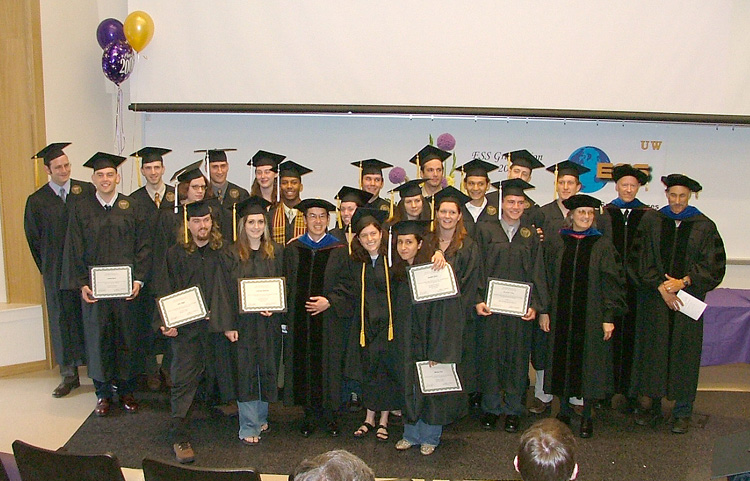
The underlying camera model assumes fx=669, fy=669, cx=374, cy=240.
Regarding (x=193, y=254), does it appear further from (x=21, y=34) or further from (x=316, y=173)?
(x=21, y=34)

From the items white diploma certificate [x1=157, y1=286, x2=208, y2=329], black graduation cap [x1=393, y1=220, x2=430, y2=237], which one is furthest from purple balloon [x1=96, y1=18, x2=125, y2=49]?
black graduation cap [x1=393, y1=220, x2=430, y2=237]

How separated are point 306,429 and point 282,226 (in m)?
1.63

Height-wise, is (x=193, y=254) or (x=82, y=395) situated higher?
(x=193, y=254)

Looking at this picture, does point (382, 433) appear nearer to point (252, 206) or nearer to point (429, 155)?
point (252, 206)

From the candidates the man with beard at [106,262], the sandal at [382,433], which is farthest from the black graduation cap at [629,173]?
the man with beard at [106,262]

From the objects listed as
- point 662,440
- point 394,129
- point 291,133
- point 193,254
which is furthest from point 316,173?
point 662,440

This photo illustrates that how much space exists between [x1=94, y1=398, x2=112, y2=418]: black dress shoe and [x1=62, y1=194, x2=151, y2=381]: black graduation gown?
205 mm

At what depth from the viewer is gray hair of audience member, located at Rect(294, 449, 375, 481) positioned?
Answer: 2.01 m

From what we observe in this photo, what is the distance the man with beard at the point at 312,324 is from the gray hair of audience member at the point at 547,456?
250 centimetres

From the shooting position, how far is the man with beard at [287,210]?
547 centimetres

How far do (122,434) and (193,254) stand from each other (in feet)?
4.83

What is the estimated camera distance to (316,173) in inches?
283

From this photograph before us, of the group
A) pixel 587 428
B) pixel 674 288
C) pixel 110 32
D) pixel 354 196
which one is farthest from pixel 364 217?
pixel 110 32

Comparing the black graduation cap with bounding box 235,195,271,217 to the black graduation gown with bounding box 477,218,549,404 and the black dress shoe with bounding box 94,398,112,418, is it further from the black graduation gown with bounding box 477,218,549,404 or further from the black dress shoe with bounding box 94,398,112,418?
the black dress shoe with bounding box 94,398,112,418
